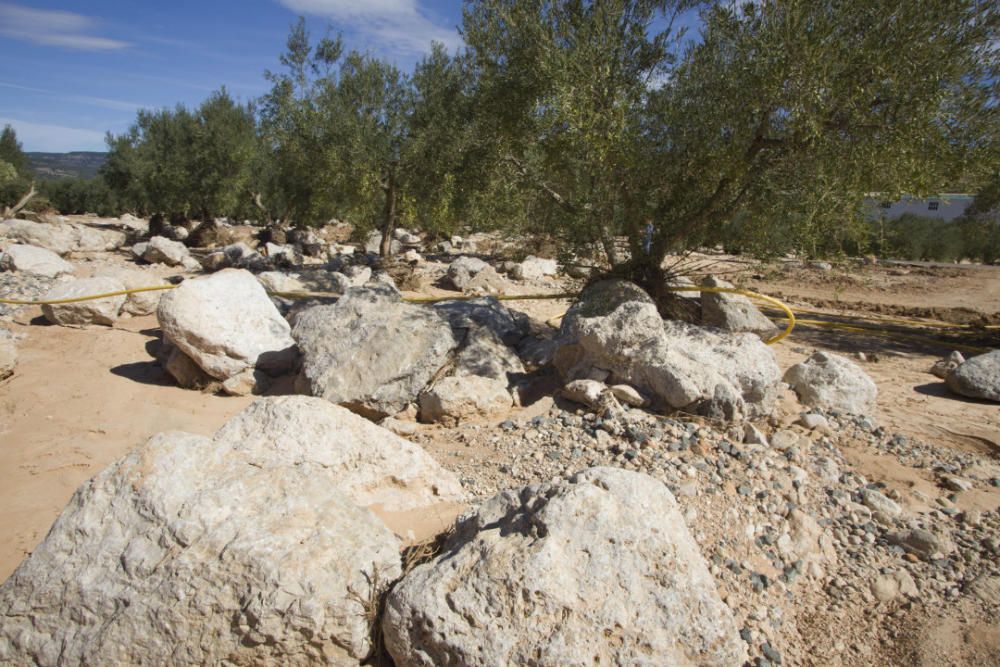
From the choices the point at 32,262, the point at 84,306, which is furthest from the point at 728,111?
the point at 32,262

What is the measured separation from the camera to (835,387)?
599 centimetres

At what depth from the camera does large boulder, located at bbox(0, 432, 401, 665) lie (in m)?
2.56

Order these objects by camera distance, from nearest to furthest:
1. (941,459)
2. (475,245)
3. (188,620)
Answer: (188,620) < (941,459) < (475,245)

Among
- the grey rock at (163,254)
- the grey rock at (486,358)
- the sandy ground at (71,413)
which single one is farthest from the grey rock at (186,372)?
the grey rock at (163,254)

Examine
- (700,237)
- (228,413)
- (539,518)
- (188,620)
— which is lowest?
(228,413)

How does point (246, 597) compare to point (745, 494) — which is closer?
point (246, 597)

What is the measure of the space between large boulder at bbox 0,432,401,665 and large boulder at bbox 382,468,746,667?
31cm

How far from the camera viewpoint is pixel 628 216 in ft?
22.6

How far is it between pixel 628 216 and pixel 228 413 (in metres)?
5.12

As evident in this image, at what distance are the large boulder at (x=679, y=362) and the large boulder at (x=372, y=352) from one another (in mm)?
1638

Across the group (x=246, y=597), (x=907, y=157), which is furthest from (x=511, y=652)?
(x=907, y=157)

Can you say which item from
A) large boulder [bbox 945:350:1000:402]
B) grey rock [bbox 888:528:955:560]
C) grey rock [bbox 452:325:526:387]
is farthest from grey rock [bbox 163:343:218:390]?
large boulder [bbox 945:350:1000:402]

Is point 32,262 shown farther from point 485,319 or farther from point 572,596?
point 572,596

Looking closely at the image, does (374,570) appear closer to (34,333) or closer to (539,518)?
(539,518)
